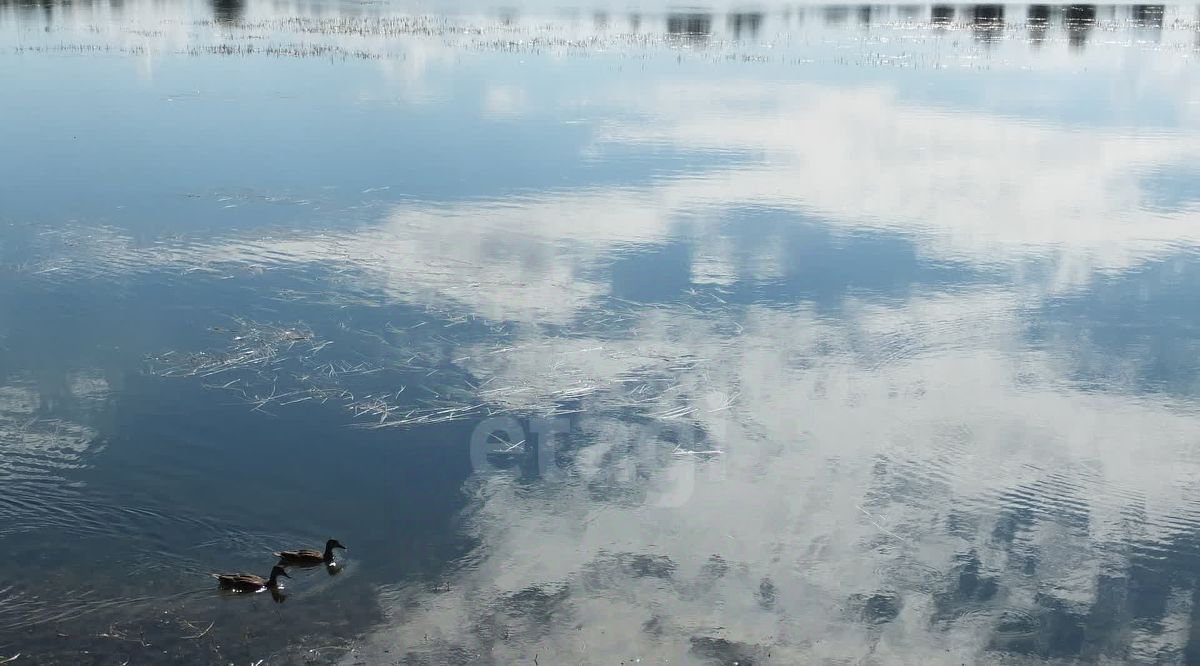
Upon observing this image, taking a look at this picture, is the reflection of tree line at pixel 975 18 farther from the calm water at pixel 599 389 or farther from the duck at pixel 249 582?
the duck at pixel 249 582

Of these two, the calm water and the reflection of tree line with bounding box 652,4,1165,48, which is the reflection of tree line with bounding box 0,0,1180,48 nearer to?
the reflection of tree line with bounding box 652,4,1165,48

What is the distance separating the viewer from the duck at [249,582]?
322 inches

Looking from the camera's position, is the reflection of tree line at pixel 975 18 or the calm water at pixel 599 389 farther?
the reflection of tree line at pixel 975 18

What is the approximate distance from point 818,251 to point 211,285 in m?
7.55

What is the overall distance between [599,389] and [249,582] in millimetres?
4146

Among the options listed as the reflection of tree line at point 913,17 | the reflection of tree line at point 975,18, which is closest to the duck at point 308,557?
the reflection of tree line at point 913,17

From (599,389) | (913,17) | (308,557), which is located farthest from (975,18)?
(308,557)

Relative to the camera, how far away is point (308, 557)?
852 cm

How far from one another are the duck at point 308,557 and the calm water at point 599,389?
0.30 feet

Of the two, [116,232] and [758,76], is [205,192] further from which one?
[758,76]

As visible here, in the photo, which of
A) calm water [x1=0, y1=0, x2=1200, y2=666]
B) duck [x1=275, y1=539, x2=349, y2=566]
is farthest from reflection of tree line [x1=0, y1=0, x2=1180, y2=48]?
duck [x1=275, y1=539, x2=349, y2=566]

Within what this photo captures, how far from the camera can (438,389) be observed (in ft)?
37.5

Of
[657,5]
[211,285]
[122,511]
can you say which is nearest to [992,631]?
[122,511]

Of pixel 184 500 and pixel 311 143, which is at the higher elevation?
pixel 311 143
